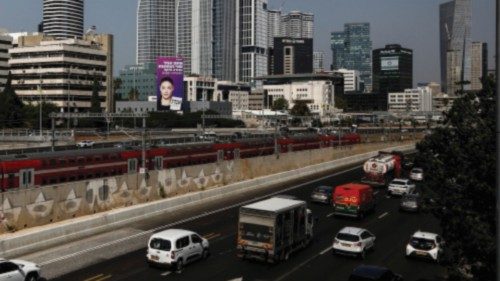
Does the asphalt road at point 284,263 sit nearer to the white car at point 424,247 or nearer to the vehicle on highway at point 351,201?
the white car at point 424,247

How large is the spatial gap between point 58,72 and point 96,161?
13978 centimetres

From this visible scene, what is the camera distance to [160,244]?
26422mm

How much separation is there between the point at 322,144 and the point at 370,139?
26504 millimetres

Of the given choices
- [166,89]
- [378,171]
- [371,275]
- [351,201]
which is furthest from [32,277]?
[166,89]

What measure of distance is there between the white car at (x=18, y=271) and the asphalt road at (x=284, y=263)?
1.64 meters

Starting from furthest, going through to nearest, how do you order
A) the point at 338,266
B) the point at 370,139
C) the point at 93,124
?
the point at 93,124
the point at 370,139
the point at 338,266

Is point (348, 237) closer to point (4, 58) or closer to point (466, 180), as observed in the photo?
point (466, 180)

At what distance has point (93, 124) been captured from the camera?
135750 mm

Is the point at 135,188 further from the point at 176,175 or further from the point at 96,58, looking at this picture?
the point at 96,58

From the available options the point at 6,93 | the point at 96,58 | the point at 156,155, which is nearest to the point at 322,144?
the point at 156,155

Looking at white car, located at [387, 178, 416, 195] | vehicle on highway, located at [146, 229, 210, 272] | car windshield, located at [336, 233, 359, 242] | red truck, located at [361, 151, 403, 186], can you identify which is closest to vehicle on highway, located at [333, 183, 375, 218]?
car windshield, located at [336, 233, 359, 242]

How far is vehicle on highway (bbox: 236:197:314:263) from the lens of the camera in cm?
2709

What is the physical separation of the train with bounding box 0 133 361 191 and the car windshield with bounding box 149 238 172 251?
1671 centimetres

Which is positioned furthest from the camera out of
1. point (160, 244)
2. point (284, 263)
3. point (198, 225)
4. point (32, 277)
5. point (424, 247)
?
point (198, 225)
